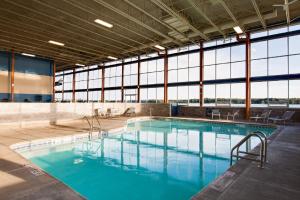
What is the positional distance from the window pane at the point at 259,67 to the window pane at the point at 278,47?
0.67 m

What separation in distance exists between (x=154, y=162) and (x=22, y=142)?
3.69 metres

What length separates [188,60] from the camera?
15.3 meters

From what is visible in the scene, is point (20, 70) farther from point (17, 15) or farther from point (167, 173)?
point (167, 173)

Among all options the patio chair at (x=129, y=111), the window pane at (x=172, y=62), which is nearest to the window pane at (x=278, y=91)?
the window pane at (x=172, y=62)

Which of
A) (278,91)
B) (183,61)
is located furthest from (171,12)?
(278,91)

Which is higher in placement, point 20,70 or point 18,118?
point 20,70

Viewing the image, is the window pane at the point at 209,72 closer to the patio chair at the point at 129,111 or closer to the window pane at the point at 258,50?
the window pane at the point at 258,50

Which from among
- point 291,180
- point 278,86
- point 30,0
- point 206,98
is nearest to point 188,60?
point 206,98

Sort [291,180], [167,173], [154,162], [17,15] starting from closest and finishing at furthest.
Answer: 1. [291,180]
2. [167,173]
3. [154,162]
4. [17,15]

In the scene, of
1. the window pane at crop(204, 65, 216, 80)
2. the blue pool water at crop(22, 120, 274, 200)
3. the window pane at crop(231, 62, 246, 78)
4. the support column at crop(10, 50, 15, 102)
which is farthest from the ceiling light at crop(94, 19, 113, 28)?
the support column at crop(10, 50, 15, 102)

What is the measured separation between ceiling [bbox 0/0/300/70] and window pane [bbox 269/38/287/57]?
3.72ft

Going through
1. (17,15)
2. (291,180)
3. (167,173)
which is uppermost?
(17,15)

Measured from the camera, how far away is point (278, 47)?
1145cm

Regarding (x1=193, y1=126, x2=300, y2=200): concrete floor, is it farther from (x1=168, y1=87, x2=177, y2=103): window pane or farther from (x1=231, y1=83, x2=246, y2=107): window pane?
(x1=168, y1=87, x2=177, y2=103): window pane
